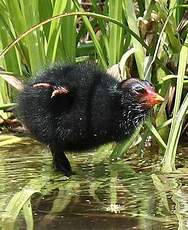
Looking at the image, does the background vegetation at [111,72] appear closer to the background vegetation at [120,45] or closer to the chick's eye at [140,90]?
the background vegetation at [120,45]

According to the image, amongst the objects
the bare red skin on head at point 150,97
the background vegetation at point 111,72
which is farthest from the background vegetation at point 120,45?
the bare red skin on head at point 150,97

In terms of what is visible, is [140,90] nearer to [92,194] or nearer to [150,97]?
[150,97]

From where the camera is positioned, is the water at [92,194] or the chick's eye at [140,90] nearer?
the water at [92,194]

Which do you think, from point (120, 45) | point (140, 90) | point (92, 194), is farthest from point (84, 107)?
point (120, 45)

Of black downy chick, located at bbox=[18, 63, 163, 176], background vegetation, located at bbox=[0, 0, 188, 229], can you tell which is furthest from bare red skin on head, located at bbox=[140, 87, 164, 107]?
background vegetation, located at bbox=[0, 0, 188, 229]

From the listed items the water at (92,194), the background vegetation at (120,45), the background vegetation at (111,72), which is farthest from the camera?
the background vegetation at (120,45)

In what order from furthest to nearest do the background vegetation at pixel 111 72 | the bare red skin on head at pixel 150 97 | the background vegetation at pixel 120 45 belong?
the background vegetation at pixel 120 45, the bare red skin on head at pixel 150 97, the background vegetation at pixel 111 72
